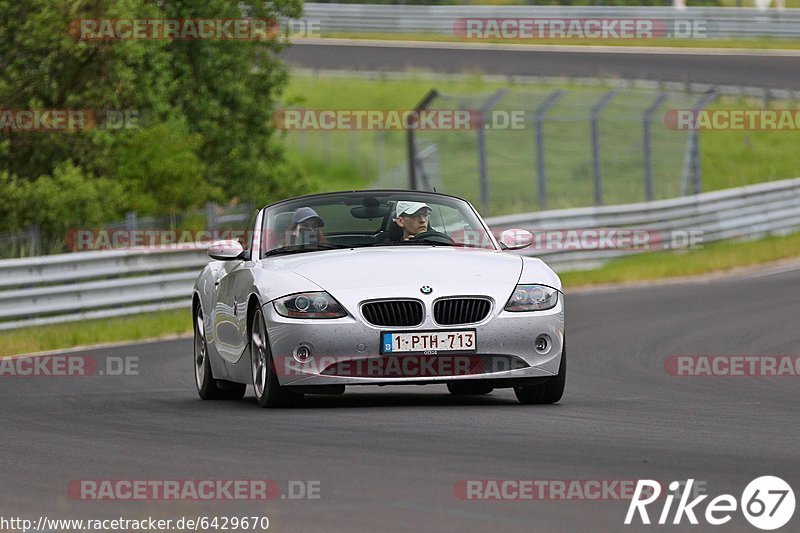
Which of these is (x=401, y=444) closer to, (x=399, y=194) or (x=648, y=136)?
(x=399, y=194)

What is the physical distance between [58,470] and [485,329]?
3.03 metres

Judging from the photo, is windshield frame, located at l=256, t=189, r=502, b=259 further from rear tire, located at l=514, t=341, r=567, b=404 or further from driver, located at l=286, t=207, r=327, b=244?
rear tire, located at l=514, t=341, r=567, b=404

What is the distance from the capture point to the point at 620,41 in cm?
4975

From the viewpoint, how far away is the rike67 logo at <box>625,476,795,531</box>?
590 cm

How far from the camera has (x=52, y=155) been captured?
25.9m

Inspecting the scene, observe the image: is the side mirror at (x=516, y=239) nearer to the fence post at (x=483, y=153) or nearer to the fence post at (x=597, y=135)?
the fence post at (x=483, y=153)

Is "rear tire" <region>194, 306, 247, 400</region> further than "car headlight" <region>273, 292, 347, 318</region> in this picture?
Yes

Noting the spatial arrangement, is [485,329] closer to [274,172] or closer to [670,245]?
[670,245]

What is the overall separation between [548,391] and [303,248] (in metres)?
1.81

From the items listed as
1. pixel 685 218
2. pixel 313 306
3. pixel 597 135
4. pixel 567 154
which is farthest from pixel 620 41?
pixel 313 306

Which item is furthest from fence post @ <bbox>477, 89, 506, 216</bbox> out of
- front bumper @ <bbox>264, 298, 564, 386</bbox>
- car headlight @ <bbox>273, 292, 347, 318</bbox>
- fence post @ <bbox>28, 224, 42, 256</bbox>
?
car headlight @ <bbox>273, 292, 347, 318</bbox>

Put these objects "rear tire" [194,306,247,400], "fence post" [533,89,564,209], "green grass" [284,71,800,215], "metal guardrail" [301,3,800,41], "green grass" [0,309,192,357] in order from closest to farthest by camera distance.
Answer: "rear tire" [194,306,247,400] → "green grass" [0,309,192,357] → "fence post" [533,89,564,209] → "green grass" [284,71,800,215] → "metal guardrail" [301,3,800,41]

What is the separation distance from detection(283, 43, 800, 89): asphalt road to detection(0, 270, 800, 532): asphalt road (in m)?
29.5

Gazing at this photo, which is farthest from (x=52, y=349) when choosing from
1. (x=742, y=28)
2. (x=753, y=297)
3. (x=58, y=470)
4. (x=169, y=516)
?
(x=742, y=28)
